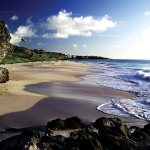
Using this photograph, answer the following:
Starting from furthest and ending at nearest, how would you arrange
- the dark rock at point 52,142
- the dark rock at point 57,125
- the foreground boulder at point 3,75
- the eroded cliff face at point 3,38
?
the foreground boulder at point 3,75 → the eroded cliff face at point 3,38 → the dark rock at point 57,125 → the dark rock at point 52,142

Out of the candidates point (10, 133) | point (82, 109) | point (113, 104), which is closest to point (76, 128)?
point (10, 133)

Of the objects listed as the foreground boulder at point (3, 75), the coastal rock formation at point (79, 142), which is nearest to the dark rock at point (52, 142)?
the coastal rock formation at point (79, 142)

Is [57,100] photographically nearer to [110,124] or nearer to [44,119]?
[44,119]

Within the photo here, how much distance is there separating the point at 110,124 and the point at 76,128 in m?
1.11

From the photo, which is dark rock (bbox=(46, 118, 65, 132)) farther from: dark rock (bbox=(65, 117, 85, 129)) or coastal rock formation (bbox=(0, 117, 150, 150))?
coastal rock formation (bbox=(0, 117, 150, 150))

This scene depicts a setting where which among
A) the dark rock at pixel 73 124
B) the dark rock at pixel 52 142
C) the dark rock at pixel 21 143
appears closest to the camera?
the dark rock at pixel 21 143

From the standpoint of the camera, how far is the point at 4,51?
16359 mm

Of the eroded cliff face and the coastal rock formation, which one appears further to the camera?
the eroded cliff face

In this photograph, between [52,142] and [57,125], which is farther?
[57,125]

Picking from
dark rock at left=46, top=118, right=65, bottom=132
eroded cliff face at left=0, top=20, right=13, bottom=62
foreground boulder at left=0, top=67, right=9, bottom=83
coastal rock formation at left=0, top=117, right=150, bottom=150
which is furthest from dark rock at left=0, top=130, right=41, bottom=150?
foreground boulder at left=0, top=67, right=9, bottom=83

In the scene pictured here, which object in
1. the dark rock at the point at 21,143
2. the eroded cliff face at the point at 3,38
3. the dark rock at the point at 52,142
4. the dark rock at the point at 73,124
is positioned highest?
the eroded cliff face at the point at 3,38

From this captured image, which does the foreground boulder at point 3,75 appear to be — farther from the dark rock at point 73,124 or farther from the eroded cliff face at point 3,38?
the dark rock at point 73,124

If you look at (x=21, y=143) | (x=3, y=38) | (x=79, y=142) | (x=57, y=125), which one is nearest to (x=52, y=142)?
(x=79, y=142)

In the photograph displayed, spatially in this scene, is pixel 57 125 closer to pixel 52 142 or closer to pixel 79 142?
pixel 52 142
